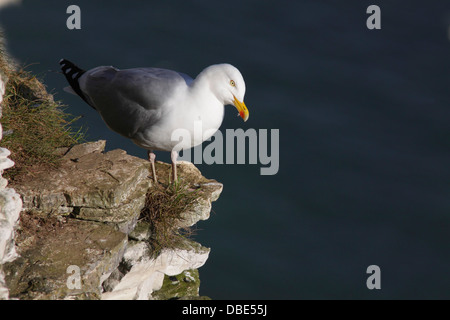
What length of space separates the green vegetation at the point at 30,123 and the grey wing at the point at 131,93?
1.41 ft

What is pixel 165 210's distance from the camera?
222 inches

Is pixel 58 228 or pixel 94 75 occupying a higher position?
pixel 94 75

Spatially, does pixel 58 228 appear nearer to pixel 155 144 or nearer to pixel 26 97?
pixel 155 144

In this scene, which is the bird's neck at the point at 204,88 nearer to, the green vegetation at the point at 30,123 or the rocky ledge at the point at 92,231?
the rocky ledge at the point at 92,231

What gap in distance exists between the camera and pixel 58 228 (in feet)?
16.4

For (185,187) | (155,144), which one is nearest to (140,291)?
(185,187)

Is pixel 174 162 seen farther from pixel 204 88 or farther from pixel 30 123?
pixel 30 123

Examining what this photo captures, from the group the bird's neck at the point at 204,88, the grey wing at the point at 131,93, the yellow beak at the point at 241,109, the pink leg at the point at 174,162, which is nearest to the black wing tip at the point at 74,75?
the grey wing at the point at 131,93

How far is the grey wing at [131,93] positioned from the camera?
5.33 meters

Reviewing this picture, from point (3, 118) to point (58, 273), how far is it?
60.4 inches

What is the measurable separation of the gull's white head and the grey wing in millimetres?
289

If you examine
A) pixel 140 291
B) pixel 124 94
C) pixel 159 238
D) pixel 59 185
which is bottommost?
pixel 140 291

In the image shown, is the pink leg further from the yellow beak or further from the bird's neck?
the yellow beak

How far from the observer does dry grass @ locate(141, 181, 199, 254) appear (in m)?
5.59
